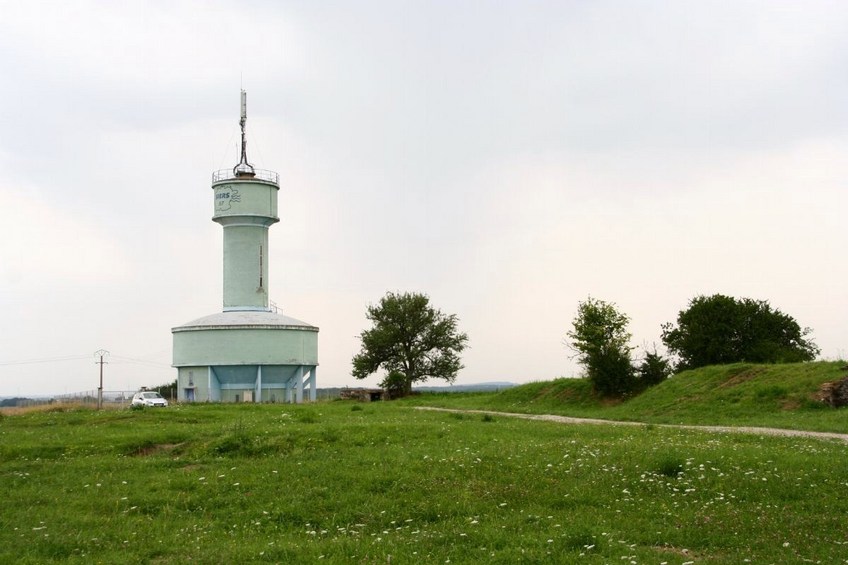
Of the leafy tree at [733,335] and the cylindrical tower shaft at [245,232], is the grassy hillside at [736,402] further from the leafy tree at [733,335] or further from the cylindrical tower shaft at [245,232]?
the cylindrical tower shaft at [245,232]

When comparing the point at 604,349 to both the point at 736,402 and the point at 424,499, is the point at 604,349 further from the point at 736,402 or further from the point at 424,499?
the point at 424,499

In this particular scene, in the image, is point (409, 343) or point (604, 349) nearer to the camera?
point (604, 349)

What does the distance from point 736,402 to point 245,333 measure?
34561mm

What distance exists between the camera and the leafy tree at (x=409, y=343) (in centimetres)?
7131

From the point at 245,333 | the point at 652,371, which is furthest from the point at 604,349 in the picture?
the point at 245,333

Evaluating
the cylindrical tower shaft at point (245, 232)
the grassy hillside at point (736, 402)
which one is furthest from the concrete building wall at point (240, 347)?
the grassy hillside at point (736, 402)

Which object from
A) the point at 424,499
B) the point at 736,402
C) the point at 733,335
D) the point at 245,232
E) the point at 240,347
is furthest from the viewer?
the point at 245,232

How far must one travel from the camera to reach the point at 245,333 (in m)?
57.2

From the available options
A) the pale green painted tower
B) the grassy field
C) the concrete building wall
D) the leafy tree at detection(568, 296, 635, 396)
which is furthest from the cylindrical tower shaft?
the grassy field

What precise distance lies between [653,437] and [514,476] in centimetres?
669

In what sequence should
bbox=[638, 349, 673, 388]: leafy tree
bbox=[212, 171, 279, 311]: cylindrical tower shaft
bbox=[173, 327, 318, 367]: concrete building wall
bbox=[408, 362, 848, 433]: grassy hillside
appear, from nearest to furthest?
bbox=[408, 362, 848, 433]: grassy hillside, bbox=[638, 349, 673, 388]: leafy tree, bbox=[173, 327, 318, 367]: concrete building wall, bbox=[212, 171, 279, 311]: cylindrical tower shaft

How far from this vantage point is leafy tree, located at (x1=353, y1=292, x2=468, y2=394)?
234 ft

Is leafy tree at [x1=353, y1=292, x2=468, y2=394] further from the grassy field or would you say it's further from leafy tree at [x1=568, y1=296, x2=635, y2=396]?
the grassy field

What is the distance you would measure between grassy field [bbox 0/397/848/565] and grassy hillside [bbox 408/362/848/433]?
7.99m
